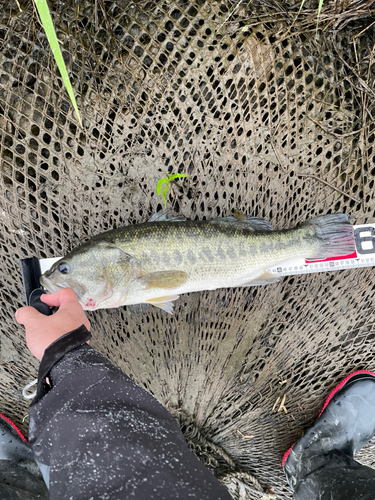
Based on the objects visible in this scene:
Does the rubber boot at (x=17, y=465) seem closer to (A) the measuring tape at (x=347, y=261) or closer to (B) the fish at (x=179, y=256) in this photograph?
(B) the fish at (x=179, y=256)

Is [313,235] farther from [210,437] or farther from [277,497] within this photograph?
[277,497]

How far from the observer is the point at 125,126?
2312 millimetres

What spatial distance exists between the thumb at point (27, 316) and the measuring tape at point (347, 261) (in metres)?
1.58

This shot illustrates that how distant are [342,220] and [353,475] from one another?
1.68 metres

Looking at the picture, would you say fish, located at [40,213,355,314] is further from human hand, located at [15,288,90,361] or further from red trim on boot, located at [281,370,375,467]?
red trim on boot, located at [281,370,375,467]

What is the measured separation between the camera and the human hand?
5.38ft

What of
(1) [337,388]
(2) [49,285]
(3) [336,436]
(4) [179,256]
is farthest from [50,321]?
(3) [336,436]

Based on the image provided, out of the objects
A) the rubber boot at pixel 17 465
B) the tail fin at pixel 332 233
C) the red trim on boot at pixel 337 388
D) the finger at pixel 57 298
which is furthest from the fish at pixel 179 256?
the rubber boot at pixel 17 465

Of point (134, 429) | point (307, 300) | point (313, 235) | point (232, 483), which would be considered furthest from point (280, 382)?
point (134, 429)

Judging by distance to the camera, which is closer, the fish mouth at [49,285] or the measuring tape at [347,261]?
the fish mouth at [49,285]

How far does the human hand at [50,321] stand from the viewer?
1639 mm

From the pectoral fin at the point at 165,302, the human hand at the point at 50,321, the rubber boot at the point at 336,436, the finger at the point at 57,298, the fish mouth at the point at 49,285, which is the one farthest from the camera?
the rubber boot at the point at 336,436

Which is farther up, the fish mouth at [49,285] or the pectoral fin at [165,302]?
the fish mouth at [49,285]

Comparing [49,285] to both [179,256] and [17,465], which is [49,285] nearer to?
[179,256]
